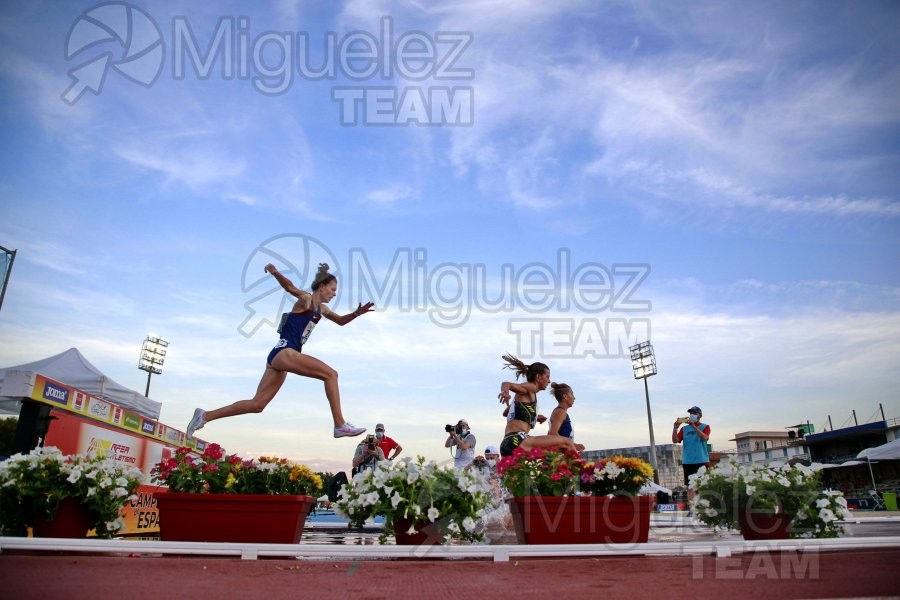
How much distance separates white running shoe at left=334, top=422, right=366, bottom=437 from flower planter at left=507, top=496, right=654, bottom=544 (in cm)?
201

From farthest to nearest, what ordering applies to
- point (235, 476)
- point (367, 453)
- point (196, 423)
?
point (367, 453), point (196, 423), point (235, 476)

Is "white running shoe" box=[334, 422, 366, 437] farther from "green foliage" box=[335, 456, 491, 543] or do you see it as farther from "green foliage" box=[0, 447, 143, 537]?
"green foliage" box=[0, 447, 143, 537]

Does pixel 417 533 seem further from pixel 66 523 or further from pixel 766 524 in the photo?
pixel 766 524

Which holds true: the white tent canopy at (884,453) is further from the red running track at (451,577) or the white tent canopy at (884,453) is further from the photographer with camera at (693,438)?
the red running track at (451,577)

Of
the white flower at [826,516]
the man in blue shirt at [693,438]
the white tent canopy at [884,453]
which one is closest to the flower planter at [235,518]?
the white flower at [826,516]

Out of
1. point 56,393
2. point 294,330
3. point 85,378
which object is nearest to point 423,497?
point 294,330

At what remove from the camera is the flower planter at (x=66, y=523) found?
16.6ft

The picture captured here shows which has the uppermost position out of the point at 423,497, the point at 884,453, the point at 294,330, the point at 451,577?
the point at 884,453

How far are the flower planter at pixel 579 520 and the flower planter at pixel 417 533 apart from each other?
0.74 meters

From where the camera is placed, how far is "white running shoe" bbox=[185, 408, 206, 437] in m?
6.15

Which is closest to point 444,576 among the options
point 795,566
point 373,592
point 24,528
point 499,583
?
point 499,583

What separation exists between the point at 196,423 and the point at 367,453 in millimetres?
4854

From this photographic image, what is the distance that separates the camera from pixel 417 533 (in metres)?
4.70

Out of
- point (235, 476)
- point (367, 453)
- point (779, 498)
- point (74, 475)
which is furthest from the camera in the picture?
point (367, 453)
